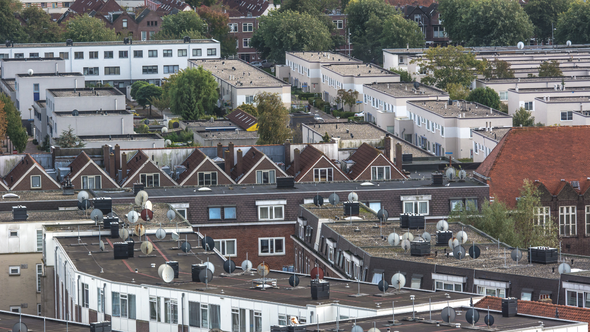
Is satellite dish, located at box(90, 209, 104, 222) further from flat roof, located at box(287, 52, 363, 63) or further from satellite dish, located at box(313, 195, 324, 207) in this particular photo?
flat roof, located at box(287, 52, 363, 63)

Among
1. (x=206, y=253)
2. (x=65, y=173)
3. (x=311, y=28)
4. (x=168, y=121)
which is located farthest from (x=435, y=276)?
(x=311, y=28)

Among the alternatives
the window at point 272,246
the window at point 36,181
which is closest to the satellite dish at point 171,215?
the window at point 272,246

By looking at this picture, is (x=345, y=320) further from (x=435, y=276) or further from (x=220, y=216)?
(x=220, y=216)

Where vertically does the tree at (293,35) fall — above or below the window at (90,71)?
above

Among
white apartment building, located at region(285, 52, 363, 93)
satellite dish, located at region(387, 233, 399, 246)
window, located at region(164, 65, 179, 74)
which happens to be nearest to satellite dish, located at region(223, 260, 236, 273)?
satellite dish, located at region(387, 233, 399, 246)

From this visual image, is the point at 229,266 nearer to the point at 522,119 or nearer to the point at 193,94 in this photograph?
the point at 522,119

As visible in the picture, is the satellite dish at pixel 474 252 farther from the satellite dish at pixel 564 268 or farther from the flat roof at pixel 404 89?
the flat roof at pixel 404 89
